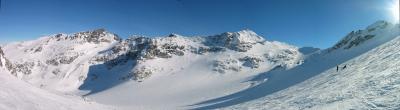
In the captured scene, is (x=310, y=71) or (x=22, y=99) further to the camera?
(x=310, y=71)

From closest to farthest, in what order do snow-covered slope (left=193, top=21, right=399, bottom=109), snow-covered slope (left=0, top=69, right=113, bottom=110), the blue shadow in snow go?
snow-covered slope (left=0, top=69, right=113, bottom=110), the blue shadow in snow, snow-covered slope (left=193, top=21, right=399, bottom=109)

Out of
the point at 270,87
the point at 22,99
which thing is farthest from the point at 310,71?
the point at 22,99

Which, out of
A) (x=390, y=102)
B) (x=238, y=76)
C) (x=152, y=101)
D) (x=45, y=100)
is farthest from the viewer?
(x=238, y=76)

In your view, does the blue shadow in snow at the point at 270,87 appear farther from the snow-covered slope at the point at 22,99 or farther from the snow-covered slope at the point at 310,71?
the snow-covered slope at the point at 22,99

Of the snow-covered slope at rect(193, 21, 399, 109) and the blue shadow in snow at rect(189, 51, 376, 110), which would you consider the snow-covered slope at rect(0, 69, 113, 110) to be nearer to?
the blue shadow in snow at rect(189, 51, 376, 110)

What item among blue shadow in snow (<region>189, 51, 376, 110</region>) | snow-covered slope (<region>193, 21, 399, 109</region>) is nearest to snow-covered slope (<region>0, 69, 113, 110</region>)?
blue shadow in snow (<region>189, 51, 376, 110</region>)

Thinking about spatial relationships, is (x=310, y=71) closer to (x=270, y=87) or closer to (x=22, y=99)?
(x=270, y=87)

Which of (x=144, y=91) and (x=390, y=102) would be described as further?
(x=144, y=91)

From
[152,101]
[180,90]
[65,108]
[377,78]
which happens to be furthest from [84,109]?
[180,90]

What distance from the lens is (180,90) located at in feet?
560

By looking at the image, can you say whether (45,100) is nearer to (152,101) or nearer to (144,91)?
(152,101)

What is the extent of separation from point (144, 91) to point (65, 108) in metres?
130

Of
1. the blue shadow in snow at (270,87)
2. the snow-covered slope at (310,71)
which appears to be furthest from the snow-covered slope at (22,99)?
the snow-covered slope at (310,71)

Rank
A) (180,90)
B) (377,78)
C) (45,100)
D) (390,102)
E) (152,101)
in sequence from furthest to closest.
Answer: (180,90)
(152,101)
(45,100)
(377,78)
(390,102)
